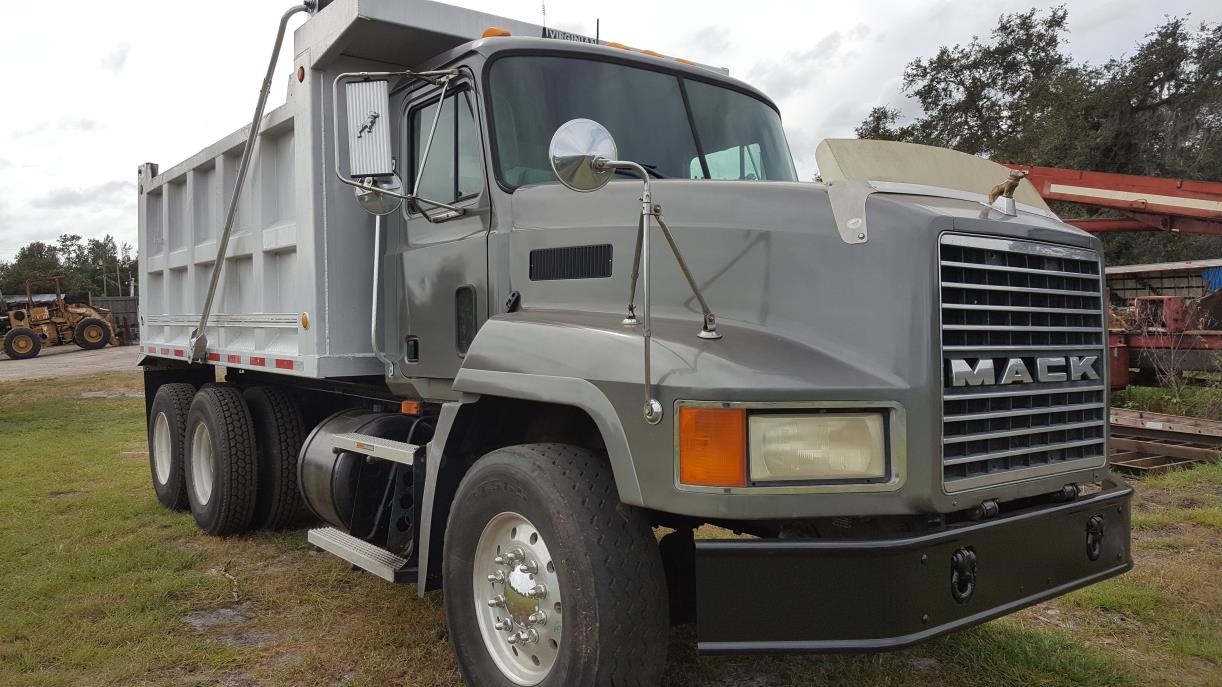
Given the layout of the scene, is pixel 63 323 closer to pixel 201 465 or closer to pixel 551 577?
pixel 201 465

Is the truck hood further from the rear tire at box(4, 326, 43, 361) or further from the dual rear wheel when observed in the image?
the rear tire at box(4, 326, 43, 361)

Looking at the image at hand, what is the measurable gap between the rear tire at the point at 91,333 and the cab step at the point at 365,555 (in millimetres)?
32666

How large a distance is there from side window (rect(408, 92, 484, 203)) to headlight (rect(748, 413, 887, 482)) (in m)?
1.95

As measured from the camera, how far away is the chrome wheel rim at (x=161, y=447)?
718 cm

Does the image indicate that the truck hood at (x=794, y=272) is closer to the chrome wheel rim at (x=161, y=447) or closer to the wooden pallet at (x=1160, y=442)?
the chrome wheel rim at (x=161, y=447)

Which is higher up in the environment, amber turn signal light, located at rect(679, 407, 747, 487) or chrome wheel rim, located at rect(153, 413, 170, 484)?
amber turn signal light, located at rect(679, 407, 747, 487)

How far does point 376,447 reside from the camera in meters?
4.45

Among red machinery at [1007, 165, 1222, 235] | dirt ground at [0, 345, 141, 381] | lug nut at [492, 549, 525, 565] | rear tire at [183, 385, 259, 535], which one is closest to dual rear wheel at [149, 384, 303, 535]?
rear tire at [183, 385, 259, 535]

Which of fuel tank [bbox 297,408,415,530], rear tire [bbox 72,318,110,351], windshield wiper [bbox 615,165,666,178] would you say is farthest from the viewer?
rear tire [bbox 72,318,110,351]

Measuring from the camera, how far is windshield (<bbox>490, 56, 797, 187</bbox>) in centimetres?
393

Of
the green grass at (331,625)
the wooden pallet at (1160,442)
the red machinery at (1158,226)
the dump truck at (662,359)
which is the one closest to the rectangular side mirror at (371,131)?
the dump truck at (662,359)

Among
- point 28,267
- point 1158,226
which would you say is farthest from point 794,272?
point 28,267

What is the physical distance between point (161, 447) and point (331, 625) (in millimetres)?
3666

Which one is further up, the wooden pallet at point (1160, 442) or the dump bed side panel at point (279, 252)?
the dump bed side panel at point (279, 252)
